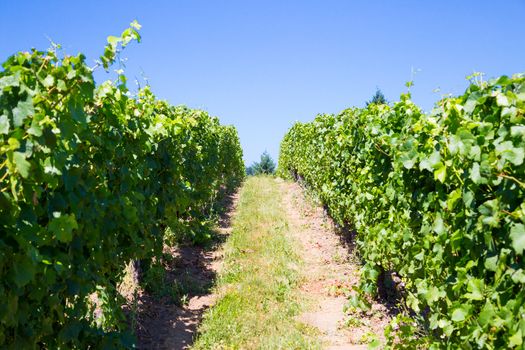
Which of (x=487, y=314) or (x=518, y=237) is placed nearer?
(x=518, y=237)

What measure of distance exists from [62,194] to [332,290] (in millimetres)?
4620

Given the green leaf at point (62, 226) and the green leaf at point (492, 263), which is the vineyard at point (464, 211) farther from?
the green leaf at point (62, 226)

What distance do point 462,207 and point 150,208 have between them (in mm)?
3614

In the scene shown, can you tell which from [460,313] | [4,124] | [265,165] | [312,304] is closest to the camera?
[4,124]

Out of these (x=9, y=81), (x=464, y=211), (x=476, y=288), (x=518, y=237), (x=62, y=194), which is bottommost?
(x=476, y=288)

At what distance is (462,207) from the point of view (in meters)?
2.95

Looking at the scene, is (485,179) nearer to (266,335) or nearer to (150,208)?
(266,335)

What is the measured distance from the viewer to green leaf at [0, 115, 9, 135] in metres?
2.19

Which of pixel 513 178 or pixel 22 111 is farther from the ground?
pixel 22 111

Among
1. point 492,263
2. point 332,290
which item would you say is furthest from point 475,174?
point 332,290

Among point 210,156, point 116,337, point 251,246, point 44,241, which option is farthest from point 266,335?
point 210,156

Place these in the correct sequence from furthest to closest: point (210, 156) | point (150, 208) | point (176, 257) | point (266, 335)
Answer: point (210, 156) < point (176, 257) < point (150, 208) < point (266, 335)

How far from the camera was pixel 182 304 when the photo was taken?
20.7ft

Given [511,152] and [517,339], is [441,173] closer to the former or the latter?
[511,152]
